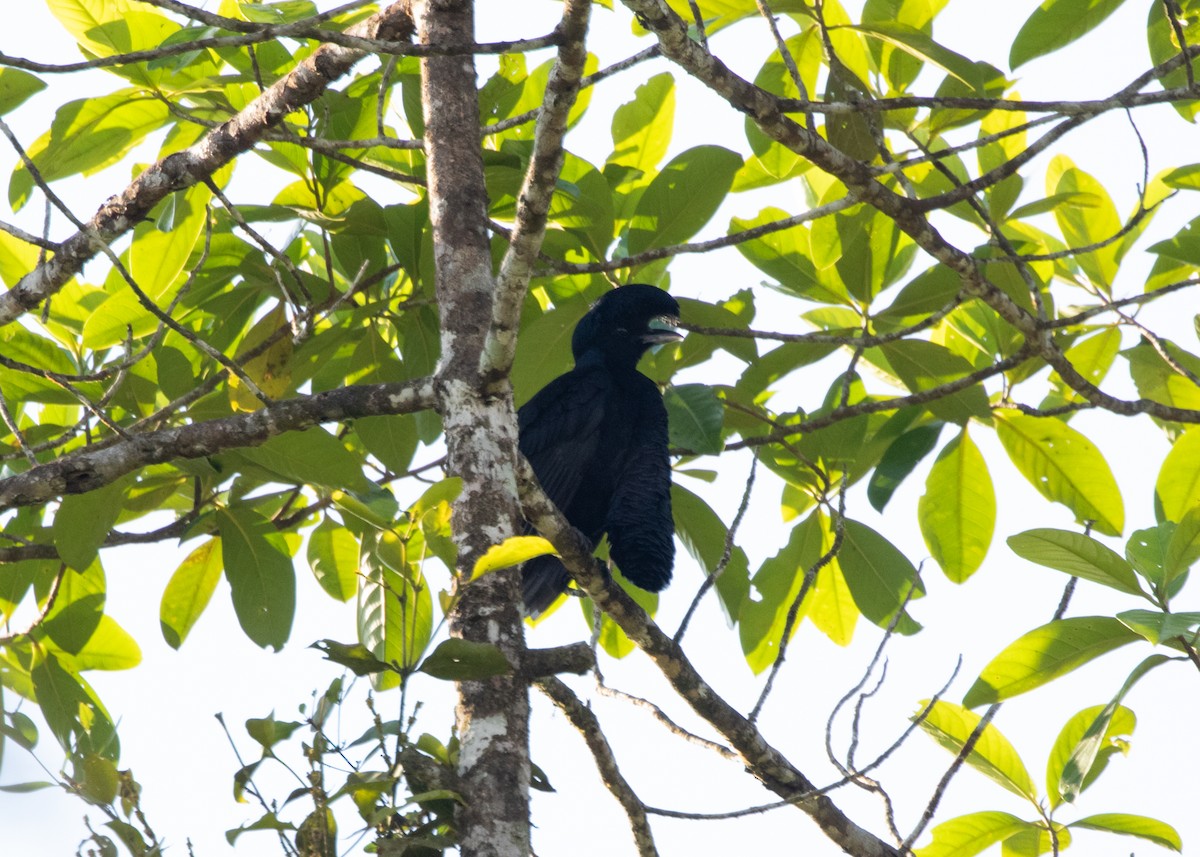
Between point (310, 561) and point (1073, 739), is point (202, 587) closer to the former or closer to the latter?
point (310, 561)

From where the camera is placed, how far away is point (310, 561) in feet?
12.9

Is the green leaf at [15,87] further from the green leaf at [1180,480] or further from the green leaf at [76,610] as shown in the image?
the green leaf at [1180,480]

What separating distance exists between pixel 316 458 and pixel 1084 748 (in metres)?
1.89

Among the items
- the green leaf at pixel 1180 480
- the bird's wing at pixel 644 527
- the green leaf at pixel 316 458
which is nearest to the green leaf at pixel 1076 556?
the green leaf at pixel 1180 480

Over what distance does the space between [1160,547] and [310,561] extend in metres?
2.48

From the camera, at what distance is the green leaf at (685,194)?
334 cm

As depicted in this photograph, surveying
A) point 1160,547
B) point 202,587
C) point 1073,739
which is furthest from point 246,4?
point 1073,739

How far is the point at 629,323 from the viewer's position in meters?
4.66

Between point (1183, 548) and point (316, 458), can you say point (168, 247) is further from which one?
point (1183, 548)

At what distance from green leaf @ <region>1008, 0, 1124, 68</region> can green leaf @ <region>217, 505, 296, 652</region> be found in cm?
236

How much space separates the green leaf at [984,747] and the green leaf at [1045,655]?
1.12 ft

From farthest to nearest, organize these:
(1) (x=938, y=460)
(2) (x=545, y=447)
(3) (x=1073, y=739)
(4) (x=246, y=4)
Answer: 1. (2) (x=545, y=447)
2. (1) (x=938, y=460)
3. (3) (x=1073, y=739)
4. (4) (x=246, y=4)

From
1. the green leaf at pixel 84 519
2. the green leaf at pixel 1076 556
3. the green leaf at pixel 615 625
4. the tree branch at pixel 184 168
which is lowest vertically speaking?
the green leaf at pixel 1076 556

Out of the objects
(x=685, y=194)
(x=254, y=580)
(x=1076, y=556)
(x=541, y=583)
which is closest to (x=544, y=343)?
(x=685, y=194)
